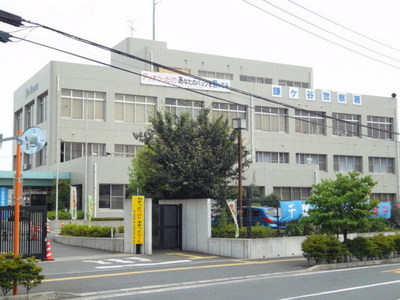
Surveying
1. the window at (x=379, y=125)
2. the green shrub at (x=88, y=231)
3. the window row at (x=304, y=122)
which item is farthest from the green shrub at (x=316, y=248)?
the window at (x=379, y=125)

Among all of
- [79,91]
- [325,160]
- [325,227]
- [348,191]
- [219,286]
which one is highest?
[79,91]

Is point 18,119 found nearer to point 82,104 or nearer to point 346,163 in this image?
point 82,104

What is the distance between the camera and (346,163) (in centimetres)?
5894

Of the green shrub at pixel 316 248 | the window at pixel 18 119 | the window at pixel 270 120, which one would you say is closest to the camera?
the green shrub at pixel 316 248

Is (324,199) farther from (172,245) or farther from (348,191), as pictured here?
(172,245)

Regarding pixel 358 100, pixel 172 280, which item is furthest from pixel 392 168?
pixel 172 280

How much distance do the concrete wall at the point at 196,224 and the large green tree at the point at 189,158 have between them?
147 centimetres

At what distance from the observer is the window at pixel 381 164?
6028 centimetres

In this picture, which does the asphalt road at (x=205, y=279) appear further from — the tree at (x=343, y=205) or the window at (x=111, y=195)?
the window at (x=111, y=195)

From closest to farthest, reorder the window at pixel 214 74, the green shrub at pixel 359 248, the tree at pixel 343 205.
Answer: the tree at pixel 343 205, the green shrub at pixel 359 248, the window at pixel 214 74

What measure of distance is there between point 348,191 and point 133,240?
8774mm

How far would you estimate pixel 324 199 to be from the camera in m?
19.3

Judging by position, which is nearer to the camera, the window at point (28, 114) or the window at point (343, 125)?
the window at point (28, 114)

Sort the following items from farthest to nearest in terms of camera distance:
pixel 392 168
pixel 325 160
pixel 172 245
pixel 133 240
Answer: pixel 392 168, pixel 325 160, pixel 172 245, pixel 133 240
